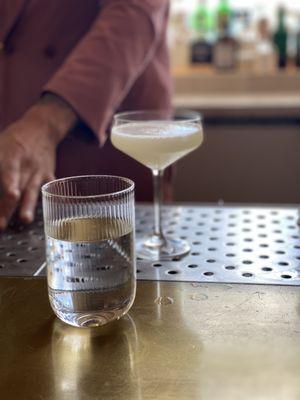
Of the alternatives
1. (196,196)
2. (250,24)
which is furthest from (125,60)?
(250,24)

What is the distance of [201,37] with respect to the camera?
225 centimetres

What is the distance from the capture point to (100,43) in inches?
41.3

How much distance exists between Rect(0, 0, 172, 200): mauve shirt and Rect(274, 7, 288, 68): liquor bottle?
0.96 meters

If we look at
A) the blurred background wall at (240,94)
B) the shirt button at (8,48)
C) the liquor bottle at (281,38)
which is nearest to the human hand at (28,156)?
the shirt button at (8,48)

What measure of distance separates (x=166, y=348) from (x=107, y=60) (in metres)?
0.60

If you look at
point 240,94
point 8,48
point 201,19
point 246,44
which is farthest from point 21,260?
point 201,19

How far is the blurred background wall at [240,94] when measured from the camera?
6.28ft

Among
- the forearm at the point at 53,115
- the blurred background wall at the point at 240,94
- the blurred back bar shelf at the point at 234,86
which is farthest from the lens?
the blurred back bar shelf at the point at 234,86

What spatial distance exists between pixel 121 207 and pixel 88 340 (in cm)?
12

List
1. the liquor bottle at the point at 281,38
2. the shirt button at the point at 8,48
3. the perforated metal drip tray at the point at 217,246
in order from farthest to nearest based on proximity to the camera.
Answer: the liquor bottle at the point at 281,38 → the shirt button at the point at 8,48 → the perforated metal drip tray at the point at 217,246

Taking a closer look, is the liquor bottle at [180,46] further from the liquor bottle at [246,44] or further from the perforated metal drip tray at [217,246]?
the perforated metal drip tray at [217,246]

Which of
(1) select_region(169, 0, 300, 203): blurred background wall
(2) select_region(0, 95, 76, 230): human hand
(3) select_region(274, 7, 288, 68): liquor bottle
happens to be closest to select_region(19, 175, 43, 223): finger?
(2) select_region(0, 95, 76, 230): human hand

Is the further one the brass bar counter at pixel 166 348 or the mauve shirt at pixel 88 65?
the mauve shirt at pixel 88 65

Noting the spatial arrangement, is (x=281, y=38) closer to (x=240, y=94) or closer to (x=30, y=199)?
(x=240, y=94)
